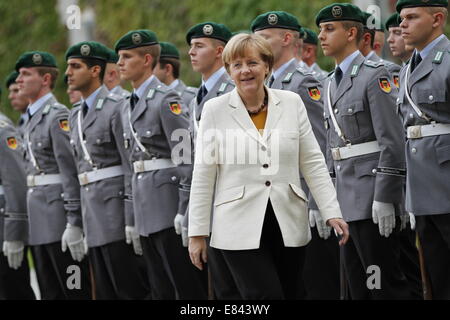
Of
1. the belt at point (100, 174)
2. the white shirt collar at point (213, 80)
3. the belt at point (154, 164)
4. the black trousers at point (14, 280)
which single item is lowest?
the black trousers at point (14, 280)

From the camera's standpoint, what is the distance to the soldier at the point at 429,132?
684 centimetres

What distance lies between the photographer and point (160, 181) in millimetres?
8508

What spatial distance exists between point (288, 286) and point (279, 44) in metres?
2.57

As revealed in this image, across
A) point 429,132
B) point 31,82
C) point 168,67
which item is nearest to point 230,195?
point 429,132

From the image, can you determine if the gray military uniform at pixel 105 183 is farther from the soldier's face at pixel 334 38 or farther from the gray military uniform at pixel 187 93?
the soldier's face at pixel 334 38

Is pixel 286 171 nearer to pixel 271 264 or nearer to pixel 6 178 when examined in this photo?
pixel 271 264

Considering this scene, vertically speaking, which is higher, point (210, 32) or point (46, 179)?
point (210, 32)

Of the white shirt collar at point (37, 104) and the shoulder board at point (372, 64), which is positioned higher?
the shoulder board at point (372, 64)

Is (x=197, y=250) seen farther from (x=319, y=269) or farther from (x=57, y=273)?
(x=57, y=273)

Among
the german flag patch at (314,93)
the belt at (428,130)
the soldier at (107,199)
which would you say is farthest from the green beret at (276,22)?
the belt at (428,130)

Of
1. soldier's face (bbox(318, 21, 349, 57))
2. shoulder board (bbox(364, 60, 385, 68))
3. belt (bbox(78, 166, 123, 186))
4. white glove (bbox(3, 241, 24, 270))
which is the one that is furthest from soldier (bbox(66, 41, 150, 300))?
shoulder board (bbox(364, 60, 385, 68))

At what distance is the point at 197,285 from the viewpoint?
27.5 ft

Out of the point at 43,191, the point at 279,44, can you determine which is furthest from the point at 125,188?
the point at 279,44

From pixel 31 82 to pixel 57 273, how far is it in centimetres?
169
